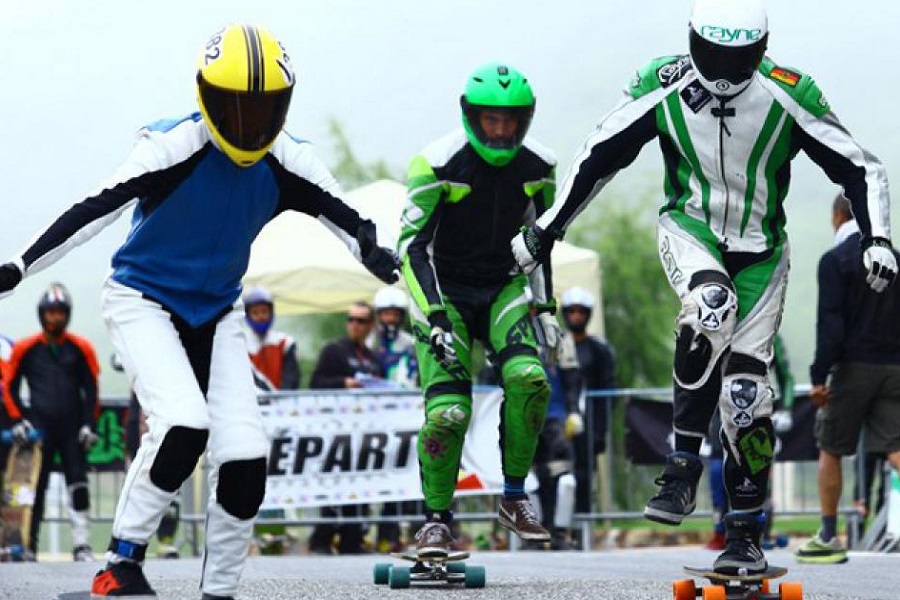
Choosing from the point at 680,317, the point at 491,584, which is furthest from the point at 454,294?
the point at 680,317

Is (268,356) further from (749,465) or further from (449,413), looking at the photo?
(749,465)

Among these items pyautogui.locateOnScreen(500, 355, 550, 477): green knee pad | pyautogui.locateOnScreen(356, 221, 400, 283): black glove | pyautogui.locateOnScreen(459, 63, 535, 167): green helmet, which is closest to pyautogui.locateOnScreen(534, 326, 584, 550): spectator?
pyautogui.locateOnScreen(500, 355, 550, 477): green knee pad

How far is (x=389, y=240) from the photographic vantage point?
7.37m

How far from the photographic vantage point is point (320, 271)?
20.1m

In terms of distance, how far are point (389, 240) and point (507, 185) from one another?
2.77 metres

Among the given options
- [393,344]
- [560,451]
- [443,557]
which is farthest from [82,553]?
[443,557]

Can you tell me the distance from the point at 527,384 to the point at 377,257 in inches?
106

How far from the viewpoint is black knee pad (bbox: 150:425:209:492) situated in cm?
675

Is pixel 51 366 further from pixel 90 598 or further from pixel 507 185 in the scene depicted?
pixel 90 598

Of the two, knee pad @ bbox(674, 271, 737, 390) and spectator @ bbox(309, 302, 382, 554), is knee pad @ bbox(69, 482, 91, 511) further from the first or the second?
knee pad @ bbox(674, 271, 737, 390)

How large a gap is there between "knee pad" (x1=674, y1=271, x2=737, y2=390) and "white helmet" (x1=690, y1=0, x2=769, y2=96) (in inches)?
31.1

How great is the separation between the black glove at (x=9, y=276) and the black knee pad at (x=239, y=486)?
96 centimetres

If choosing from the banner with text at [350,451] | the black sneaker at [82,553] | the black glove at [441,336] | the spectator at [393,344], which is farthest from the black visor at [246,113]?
Result: the spectator at [393,344]

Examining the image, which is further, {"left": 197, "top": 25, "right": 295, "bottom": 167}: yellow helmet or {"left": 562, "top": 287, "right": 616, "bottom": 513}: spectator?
{"left": 562, "top": 287, "right": 616, "bottom": 513}: spectator
